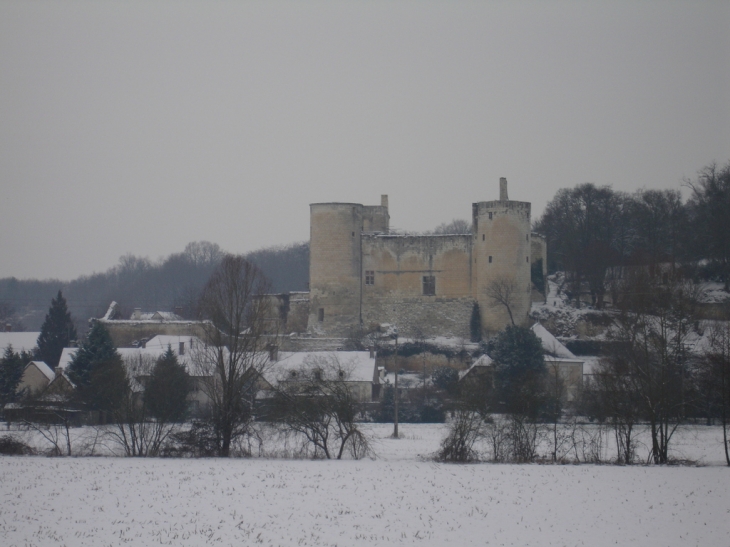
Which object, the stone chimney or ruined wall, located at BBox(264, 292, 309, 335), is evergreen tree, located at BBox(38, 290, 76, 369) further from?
the stone chimney

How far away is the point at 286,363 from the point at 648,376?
1615 cm

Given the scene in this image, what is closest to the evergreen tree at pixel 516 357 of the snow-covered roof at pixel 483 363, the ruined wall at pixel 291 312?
the snow-covered roof at pixel 483 363

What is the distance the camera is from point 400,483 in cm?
1753

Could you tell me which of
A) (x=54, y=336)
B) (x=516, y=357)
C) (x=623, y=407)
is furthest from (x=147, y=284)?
(x=623, y=407)

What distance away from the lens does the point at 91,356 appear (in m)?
32.7

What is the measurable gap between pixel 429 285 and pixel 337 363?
10441 mm

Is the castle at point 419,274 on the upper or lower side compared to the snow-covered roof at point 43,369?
upper

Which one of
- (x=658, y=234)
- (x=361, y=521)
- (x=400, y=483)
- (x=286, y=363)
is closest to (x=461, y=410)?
(x=400, y=483)

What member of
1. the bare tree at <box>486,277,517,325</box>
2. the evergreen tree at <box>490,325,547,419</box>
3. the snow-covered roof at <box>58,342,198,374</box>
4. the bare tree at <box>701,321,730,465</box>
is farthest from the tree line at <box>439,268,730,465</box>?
the bare tree at <box>486,277,517,325</box>

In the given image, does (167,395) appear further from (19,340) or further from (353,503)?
(19,340)

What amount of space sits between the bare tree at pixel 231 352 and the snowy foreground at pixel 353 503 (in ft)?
5.80

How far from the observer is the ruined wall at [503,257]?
135ft

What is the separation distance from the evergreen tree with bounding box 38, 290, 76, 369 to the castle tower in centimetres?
1951

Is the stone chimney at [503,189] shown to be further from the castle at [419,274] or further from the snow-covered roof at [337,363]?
the snow-covered roof at [337,363]
